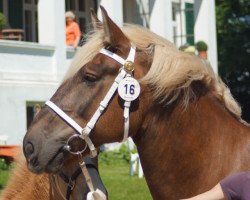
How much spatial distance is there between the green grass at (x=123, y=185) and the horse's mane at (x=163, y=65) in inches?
233

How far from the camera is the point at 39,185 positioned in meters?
5.24

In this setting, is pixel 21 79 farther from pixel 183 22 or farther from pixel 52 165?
pixel 52 165

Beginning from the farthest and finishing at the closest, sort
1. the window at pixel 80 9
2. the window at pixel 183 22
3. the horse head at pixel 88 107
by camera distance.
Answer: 1. the window at pixel 183 22
2. the window at pixel 80 9
3. the horse head at pixel 88 107

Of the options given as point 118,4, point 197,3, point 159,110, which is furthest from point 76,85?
point 197,3

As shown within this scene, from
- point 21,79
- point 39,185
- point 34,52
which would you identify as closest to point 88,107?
point 39,185

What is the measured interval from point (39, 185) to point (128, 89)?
153 cm

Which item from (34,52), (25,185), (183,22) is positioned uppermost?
(183,22)

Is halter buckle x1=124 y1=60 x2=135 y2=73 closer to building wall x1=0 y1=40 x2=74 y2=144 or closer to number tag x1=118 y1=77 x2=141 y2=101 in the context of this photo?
number tag x1=118 y1=77 x2=141 y2=101

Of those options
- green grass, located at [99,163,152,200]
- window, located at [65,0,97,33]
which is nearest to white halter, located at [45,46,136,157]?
green grass, located at [99,163,152,200]

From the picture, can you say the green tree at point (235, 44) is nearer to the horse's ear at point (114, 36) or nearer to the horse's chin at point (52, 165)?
the horse's ear at point (114, 36)

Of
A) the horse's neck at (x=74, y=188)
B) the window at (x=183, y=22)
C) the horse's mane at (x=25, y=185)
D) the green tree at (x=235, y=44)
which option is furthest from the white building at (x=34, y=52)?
the horse's neck at (x=74, y=188)

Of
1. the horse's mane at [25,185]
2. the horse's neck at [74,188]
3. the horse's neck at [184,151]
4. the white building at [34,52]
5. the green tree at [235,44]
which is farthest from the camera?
the green tree at [235,44]

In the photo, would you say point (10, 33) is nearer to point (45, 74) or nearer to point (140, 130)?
A: point (45, 74)

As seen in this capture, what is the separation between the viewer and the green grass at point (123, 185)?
11406 millimetres
